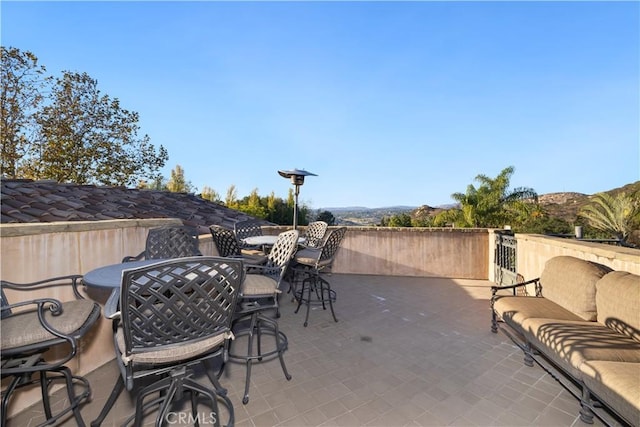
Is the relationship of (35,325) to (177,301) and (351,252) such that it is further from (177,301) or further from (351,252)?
(351,252)

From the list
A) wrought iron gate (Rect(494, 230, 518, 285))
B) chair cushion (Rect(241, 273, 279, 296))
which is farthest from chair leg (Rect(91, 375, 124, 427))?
wrought iron gate (Rect(494, 230, 518, 285))

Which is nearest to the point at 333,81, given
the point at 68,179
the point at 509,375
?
the point at 509,375

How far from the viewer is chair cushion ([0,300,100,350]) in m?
1.39

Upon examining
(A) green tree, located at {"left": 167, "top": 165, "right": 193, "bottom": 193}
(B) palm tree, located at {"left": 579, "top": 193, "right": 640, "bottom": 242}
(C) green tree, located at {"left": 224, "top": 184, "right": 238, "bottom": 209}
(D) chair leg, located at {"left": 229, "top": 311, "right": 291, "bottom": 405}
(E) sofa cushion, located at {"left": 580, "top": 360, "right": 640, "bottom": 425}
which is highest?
(A) green tree, located at {"left": 167, "top": 165, "right": 193, "bottom": 193}

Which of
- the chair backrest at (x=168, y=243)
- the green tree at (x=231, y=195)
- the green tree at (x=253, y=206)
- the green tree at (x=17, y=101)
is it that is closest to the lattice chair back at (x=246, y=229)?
the chair backrest at (x=168, y=243)

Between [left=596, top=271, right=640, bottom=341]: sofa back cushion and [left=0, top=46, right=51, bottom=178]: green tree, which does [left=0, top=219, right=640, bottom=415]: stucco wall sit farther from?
[left=0, top=46, right=51, bottom=178]: green tree

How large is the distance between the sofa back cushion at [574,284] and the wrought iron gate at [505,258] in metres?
1.78

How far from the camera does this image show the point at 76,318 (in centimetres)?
159

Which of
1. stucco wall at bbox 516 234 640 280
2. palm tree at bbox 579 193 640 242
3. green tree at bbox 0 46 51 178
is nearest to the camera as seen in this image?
stucco wall at bbox 516 234 640 280

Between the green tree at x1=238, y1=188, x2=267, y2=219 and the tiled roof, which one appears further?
the green tree at x1=238, y1=188, x2=267, y2=219

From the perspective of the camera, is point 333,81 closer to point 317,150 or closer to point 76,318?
point 317,150

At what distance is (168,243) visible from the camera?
2.81 m

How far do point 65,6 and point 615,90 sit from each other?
36.2 feet

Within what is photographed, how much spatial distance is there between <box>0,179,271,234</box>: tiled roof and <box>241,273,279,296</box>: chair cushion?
3.21 meters
